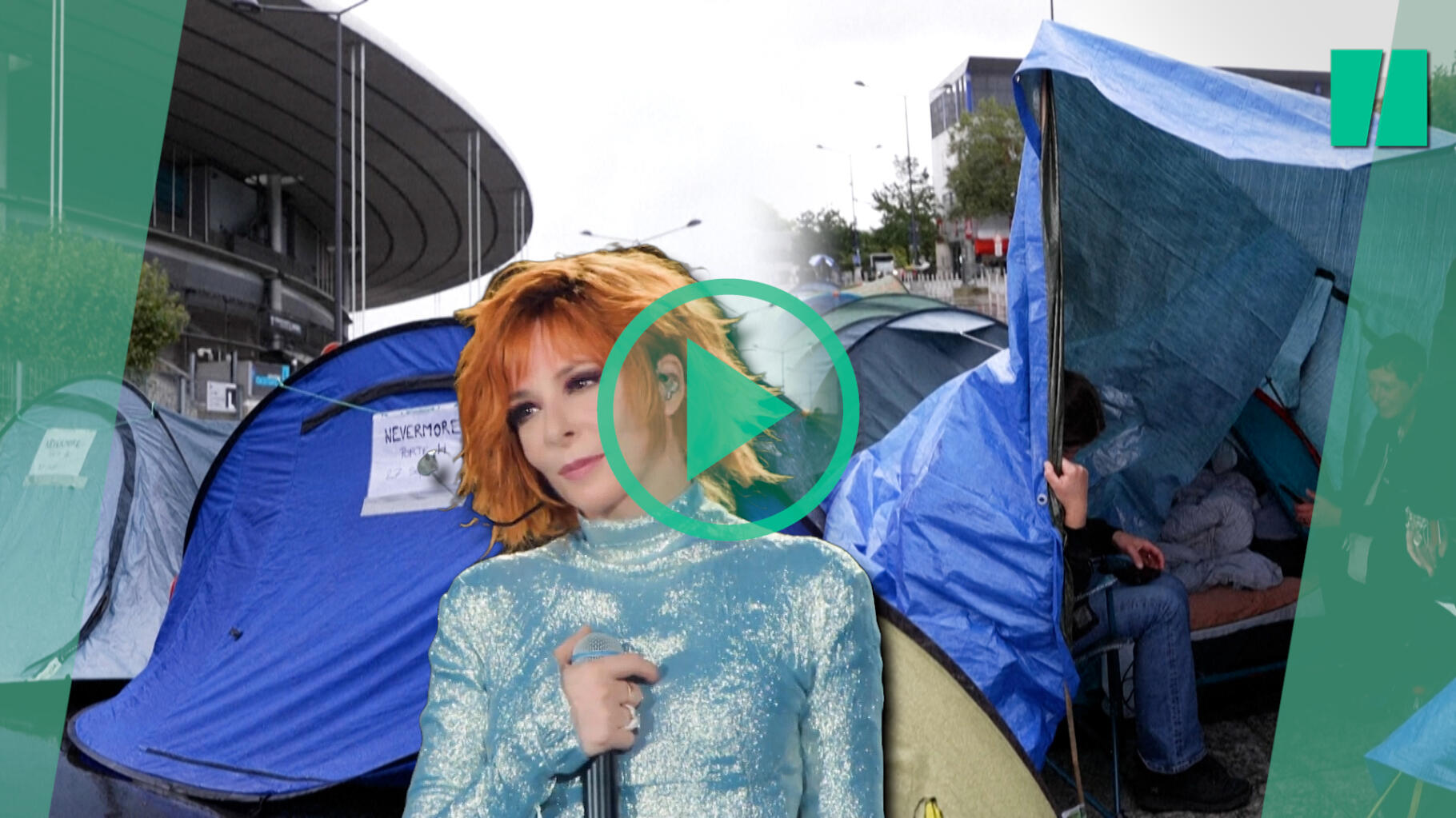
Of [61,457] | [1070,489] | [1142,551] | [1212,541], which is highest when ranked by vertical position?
[1070,489]

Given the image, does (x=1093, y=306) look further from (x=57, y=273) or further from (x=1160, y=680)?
(x=57, y=273)

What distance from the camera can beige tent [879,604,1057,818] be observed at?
1055 mm

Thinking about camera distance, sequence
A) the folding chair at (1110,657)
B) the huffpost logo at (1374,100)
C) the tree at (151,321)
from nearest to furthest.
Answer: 1. the huffpost logo at (1374,100)
2. the folding chair at (1110,657)
3. the tree at (151,321)

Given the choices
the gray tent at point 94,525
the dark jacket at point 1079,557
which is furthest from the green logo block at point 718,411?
the gray tent at point 94,525

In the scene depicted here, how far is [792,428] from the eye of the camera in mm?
882

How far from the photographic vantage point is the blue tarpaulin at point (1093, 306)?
6.21 feet

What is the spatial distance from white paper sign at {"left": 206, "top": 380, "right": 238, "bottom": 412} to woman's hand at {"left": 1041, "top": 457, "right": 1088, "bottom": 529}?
697 cm

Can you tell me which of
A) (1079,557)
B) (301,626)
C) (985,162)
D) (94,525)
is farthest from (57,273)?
(1079,557)

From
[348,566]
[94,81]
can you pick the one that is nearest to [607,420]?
[348,566]

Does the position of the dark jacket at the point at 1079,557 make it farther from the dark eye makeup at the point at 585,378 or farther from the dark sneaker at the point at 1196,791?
the dark eye makeup at the point at 585,378

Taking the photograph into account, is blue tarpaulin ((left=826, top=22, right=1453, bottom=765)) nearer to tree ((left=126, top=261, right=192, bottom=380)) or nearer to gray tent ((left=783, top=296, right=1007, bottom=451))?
gray tent ((left=783, top=296, right=1007, bottom=451))

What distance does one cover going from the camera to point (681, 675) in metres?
0.84

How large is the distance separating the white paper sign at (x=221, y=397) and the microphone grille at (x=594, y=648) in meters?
7.66

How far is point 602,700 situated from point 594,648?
0.04 metres
